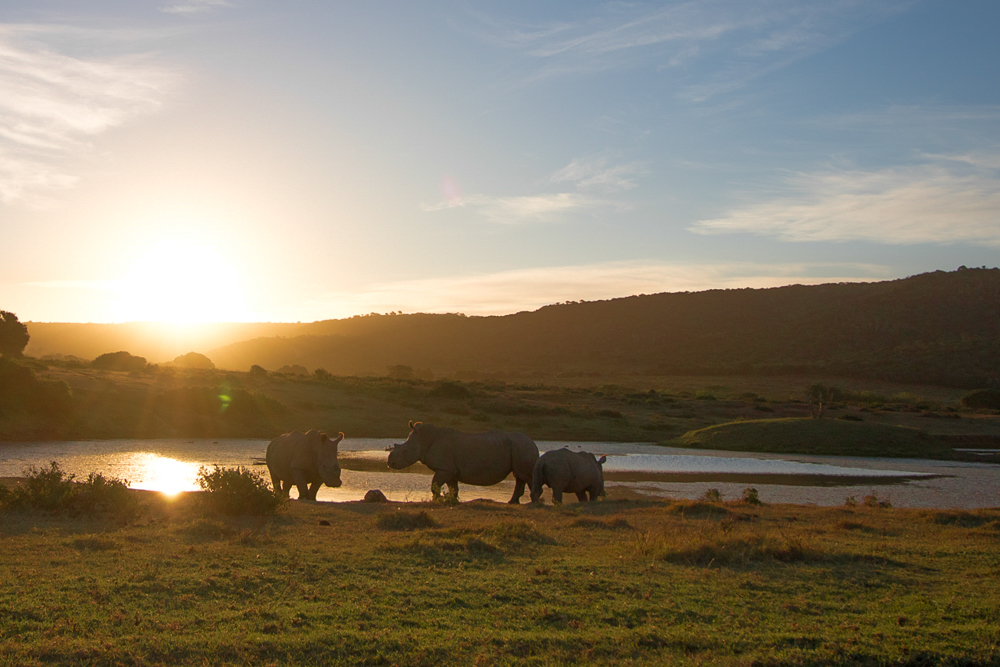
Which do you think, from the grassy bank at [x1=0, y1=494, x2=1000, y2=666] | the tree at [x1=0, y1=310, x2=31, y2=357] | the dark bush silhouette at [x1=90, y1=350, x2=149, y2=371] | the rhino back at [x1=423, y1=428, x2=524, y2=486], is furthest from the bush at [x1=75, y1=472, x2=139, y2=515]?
the tree at [x1=0, y1=310, x2=31, y2=357]

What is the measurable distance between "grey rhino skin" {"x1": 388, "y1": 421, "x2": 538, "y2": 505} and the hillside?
193ft

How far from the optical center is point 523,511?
15.5m

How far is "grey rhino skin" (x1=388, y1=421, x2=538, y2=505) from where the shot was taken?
18.0 metres

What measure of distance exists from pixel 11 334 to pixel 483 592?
55.7 m

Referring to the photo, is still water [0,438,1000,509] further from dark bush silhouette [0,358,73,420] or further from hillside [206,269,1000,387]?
hillside [206,269,1000,387]

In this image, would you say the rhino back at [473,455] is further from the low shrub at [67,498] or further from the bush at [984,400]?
the bush at [984,400]

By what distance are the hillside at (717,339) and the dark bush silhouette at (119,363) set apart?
35.8 m

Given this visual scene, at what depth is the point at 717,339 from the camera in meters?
90.4

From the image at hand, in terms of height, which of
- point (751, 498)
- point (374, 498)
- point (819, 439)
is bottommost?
point (819, 439)

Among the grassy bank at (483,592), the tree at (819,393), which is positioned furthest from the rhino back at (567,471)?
the tree at (819,393)

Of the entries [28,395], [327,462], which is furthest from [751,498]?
[28,395]

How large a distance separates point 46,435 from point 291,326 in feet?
415

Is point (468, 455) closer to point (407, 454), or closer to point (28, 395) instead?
point (407, 454)

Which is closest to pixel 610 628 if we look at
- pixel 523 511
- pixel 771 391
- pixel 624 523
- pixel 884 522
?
pixel 624 523
